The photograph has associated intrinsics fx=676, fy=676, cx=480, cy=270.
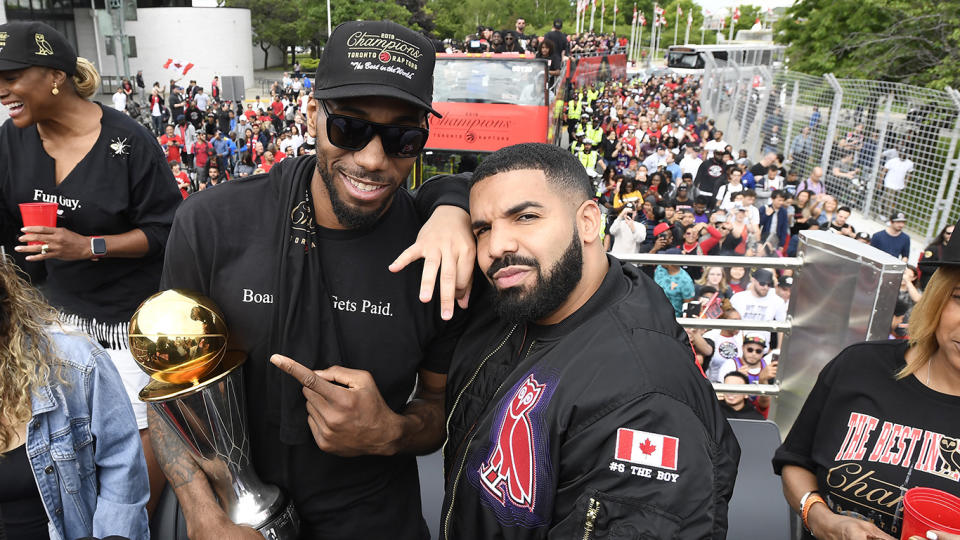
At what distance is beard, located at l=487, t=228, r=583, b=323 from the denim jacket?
4.24 ft

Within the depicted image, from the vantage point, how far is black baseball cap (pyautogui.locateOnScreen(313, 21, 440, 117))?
166 cm

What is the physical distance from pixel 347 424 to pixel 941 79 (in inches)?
678

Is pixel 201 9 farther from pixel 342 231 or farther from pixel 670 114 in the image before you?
pixel 342 231

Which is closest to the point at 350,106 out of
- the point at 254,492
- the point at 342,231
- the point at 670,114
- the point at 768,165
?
the point at 342,231

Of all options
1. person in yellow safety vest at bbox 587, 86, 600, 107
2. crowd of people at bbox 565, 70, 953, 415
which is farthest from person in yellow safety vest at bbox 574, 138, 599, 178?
person in yellow safety vest at bbox 587, 86, 600, 107

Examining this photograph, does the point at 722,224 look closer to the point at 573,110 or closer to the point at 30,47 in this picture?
the point at 30,47

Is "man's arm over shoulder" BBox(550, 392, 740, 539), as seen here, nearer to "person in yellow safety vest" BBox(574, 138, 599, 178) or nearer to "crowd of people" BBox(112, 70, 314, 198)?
"crowd of people" BBox(112, 70, 314, 198)

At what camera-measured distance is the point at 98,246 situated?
2.83m

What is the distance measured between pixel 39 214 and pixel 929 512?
314 cm

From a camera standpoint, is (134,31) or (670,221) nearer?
(670,221)

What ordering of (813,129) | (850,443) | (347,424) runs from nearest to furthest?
(347,424)
(850,443)
(813,129)

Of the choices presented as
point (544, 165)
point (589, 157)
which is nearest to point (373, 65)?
point (544, 165)

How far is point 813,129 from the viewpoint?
42.6 feet

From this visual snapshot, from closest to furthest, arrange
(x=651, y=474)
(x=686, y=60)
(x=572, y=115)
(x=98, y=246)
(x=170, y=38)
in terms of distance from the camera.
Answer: (x=651, y=474), (x=98, y=246), (x=572, y=115), (x=170, y=38), (x=686, y=60)
